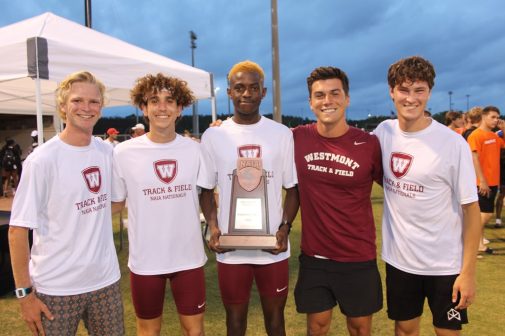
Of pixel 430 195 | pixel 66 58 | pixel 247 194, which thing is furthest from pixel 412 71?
pixel 66 58

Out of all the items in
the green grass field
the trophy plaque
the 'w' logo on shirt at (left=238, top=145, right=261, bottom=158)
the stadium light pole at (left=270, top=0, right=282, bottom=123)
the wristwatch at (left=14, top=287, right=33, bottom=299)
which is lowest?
the green grass field

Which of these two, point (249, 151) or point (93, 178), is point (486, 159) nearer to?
point (249, 151)

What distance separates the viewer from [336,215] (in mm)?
2705

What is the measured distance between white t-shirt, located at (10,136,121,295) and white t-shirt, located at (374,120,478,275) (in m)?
1.92

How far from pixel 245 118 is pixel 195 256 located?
38.8 inches

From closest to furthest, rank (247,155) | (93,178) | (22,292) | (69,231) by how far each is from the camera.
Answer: (22,292), (69,231), (93,178), (247,155)

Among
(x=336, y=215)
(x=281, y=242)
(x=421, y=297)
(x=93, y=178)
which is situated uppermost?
(x=93, y=178)

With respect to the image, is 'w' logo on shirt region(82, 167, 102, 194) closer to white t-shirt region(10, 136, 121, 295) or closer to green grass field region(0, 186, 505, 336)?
white t-shirt region(10, 136, 121, 295)

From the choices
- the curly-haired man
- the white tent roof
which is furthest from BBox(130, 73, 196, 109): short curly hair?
the white tent roof

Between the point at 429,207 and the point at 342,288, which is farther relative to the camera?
the point at 342,288

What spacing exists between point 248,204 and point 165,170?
581 mm

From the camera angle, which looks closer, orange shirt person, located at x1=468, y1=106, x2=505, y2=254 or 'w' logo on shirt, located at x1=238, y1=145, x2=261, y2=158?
'w' logo on shirt, located at x1=238, y1=145, x2=261, y2=158

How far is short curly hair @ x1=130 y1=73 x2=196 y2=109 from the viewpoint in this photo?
2.69m

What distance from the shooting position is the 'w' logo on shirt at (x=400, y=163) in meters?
2.62
